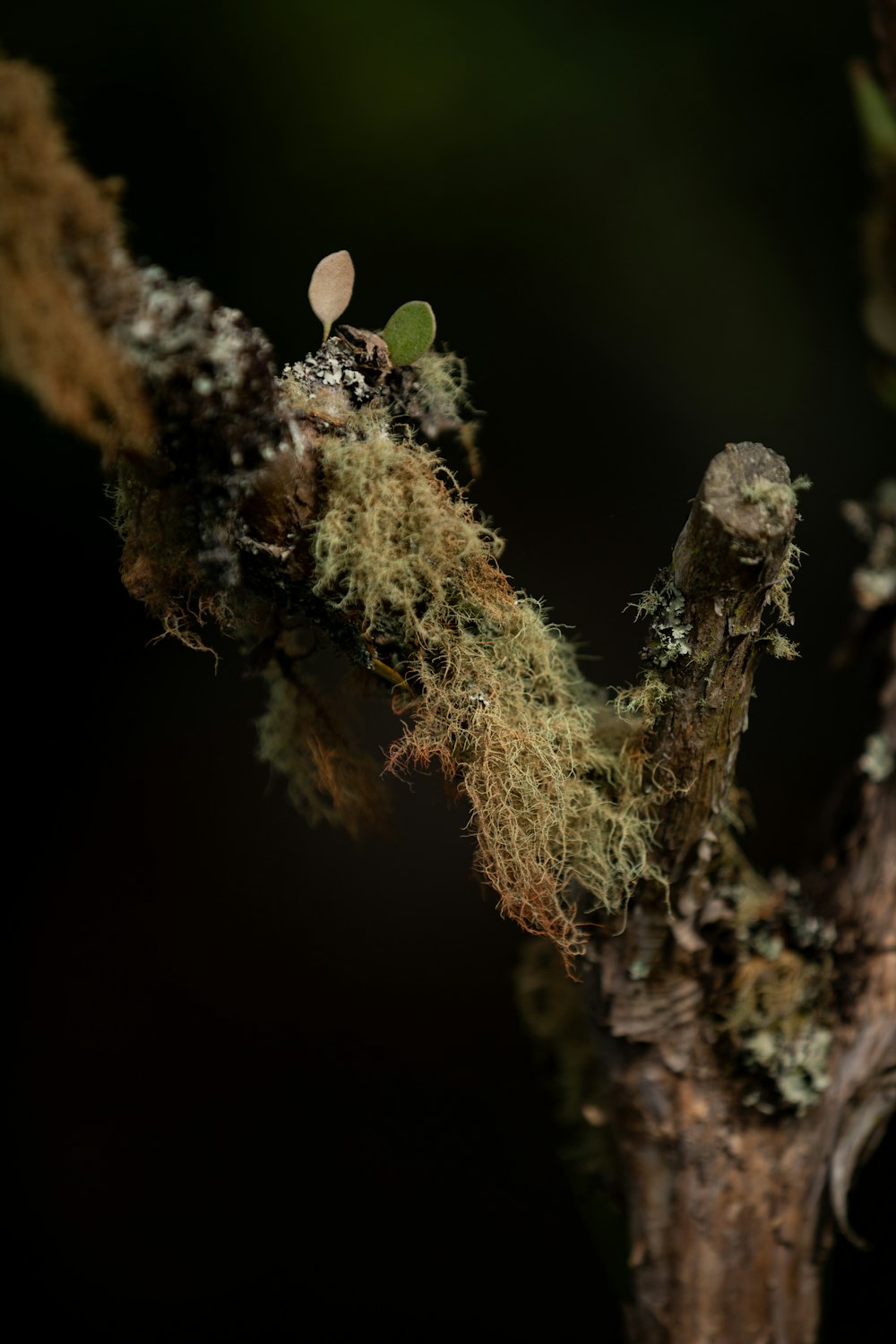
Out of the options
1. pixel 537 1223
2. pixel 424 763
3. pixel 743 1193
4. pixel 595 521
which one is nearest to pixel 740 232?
pixel 595 521

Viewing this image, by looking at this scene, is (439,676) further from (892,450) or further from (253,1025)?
(892,450)

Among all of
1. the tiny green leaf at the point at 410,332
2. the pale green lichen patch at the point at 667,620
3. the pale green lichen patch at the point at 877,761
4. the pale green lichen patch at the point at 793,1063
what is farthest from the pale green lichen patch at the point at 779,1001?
the tiny green leaf at the point at 410,332

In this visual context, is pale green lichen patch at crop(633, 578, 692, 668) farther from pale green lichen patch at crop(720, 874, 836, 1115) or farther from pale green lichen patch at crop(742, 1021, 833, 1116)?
pale green lichen patch at crop(742, 1021, 833, 1116)

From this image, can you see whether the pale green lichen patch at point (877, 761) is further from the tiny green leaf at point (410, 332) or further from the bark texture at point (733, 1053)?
the tiny green leaf at point (410, 332)

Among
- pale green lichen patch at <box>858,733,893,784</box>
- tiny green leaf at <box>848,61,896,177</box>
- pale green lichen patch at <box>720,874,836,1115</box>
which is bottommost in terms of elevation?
pale green lichen patch at <box>720,874,836,1115</box>

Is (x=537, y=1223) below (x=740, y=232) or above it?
below

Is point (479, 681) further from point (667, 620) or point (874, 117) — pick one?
point (874, 117)

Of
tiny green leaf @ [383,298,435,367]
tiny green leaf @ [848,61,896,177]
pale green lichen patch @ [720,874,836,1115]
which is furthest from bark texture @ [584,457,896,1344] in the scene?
tiny green leaf @ [848,61,896,177]
